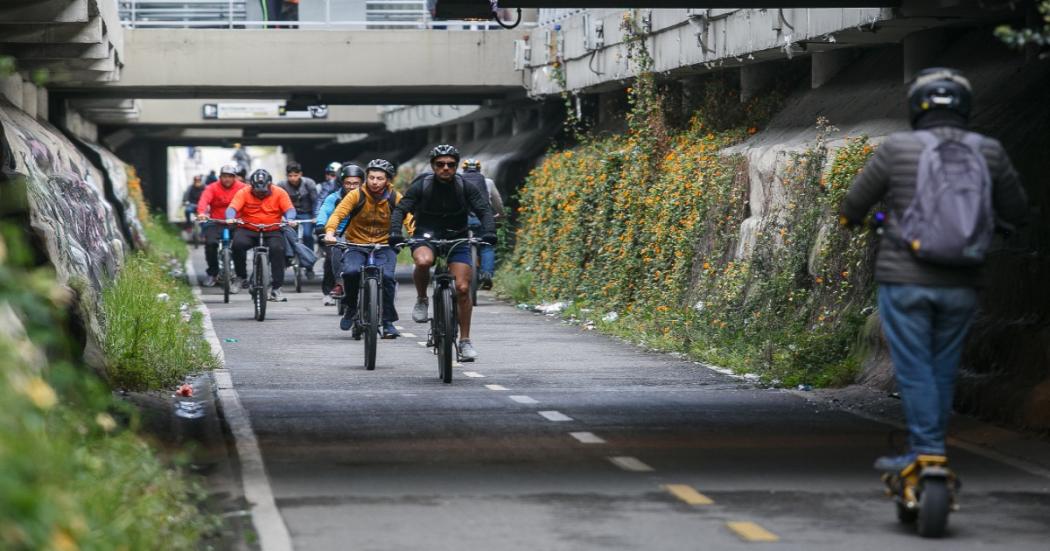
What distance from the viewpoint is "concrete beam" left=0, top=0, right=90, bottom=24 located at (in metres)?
18.3

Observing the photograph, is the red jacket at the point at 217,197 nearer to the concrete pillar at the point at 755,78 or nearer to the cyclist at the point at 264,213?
the cyclist at the point at 264,213

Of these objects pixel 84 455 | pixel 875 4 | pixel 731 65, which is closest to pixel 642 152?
pixel 731 65

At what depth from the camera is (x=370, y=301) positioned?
51.9 feet

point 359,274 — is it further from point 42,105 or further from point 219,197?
point 42,105

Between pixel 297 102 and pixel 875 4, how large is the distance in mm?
19275

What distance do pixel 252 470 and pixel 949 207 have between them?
382 cm

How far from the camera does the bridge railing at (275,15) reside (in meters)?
30.9

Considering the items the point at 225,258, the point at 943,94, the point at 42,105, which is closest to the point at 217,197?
the point at 225,258

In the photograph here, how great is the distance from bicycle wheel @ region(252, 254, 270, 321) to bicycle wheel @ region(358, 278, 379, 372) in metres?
5.67

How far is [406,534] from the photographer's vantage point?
7.72m

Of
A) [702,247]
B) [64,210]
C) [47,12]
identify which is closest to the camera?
[64,210]

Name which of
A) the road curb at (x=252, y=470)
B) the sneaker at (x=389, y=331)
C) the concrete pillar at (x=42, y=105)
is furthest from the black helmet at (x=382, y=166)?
the concrete pillar at (x=42, y=105)

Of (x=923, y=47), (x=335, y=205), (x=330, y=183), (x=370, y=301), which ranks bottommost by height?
(x=370, y=301)

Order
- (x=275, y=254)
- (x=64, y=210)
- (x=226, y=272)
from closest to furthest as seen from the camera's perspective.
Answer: (x=64, y=210) → (x=275, y=254) → (x=226, y=272)
